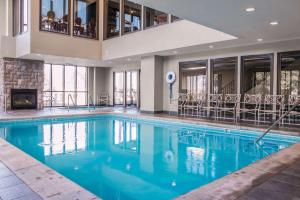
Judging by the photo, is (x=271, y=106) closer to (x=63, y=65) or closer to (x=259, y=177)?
(x=259, y=177)

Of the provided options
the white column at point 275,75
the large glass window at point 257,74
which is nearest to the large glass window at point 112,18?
the large glass window at point 257,74

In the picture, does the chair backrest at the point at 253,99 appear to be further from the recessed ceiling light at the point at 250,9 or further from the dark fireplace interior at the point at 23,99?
the dark fireplace interior at the point at 23,99

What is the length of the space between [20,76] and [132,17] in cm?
556

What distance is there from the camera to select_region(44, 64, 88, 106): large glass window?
43.4ft

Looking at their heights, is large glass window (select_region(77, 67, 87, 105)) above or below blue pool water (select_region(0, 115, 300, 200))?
above

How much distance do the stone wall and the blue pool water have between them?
3.44 m

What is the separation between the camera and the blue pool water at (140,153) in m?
3.39

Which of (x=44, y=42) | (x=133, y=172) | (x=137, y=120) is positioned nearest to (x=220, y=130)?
(x=137, y=120)

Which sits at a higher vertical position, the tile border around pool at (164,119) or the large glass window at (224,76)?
the large glass window at (224,76)

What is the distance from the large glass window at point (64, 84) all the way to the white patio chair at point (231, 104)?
7.68 metres

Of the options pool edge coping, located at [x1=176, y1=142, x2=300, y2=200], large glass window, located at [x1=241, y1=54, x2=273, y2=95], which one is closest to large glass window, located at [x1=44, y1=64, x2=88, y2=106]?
large glass window, located at [x1=241, y1=54, x2=273, y2=95]

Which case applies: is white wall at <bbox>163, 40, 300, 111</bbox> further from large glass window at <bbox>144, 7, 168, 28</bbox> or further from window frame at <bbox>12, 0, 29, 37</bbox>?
window frame at <bbox>12, 0, 29, 37</bbox>

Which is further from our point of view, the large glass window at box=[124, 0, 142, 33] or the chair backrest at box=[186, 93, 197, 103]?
the large glass window at box=[124, 0, 142, 33]

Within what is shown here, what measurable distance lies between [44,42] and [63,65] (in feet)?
12.7
